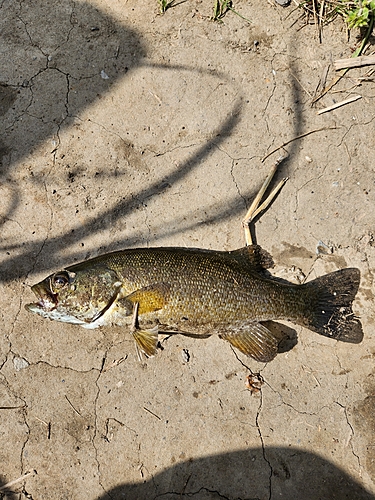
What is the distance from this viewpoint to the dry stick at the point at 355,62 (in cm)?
399

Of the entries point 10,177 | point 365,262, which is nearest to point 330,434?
point 365,262

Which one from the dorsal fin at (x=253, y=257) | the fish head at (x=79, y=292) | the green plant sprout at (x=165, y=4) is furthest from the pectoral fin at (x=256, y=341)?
the green plant sprout at (x=165, y=4)

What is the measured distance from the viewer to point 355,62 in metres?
4.00

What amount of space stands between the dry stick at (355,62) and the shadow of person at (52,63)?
6.80 ft

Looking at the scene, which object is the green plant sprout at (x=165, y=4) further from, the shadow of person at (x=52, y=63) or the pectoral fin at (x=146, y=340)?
the pectoral fin at (x=146, y=340)

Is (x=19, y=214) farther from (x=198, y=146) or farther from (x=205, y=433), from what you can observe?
(x=205, y=433)

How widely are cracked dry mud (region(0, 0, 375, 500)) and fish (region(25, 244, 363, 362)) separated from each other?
1.47 ft

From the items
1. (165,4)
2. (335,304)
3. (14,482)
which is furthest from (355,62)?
(14,482)

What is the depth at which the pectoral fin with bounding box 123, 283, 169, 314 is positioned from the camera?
10.6ft

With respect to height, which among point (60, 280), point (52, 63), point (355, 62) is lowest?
point (60, 280)

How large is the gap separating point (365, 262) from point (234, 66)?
7.99ft

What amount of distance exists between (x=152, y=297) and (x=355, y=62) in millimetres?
3184

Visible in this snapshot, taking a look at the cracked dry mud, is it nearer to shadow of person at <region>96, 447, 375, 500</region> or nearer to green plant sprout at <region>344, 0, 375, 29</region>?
shadow of person at <region>96, 447, 375, 500</region>

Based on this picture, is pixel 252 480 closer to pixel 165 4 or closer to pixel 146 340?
pixel 146 340
